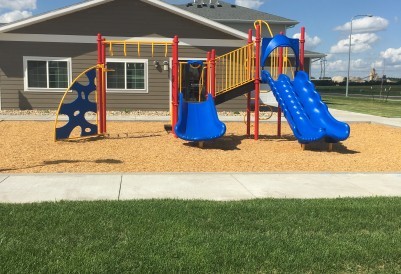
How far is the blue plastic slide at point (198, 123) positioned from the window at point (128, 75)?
7670 mm

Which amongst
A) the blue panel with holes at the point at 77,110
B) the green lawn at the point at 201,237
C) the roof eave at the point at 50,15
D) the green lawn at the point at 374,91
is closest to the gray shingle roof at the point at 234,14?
the roof eave at the point at 50,15

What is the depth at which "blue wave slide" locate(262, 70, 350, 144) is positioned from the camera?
10000 mm

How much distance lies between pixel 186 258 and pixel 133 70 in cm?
1568

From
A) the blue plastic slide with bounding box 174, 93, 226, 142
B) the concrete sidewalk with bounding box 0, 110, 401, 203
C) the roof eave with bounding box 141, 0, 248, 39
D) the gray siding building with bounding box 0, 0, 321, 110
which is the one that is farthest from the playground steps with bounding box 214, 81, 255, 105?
the roof eave with bounding box 141, 0, 248, 39

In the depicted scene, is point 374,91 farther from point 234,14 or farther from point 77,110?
point 77,110

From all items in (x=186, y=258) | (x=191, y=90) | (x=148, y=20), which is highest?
(x=148, y=20)

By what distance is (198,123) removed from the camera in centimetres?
1106

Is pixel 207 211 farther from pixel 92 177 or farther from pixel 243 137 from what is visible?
pixel 243 137

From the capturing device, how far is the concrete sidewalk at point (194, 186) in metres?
5.87

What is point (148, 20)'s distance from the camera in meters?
18.4

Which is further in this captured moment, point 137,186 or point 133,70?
point 133,70

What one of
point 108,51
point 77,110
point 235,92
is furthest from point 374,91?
point 77,110

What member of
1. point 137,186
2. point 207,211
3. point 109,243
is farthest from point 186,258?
point 137,186

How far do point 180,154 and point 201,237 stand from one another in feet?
17.6
